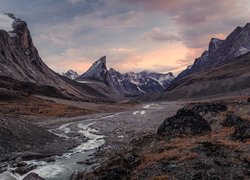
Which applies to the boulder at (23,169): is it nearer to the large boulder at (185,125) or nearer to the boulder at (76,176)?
the boulder at (76,176)

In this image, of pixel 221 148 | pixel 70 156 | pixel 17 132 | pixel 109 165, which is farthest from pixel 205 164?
pixel 17 132

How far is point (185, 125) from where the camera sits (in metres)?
52.1

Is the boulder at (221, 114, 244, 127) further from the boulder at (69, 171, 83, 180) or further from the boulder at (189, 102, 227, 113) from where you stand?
the boulder at (69, 171, 83, 180)

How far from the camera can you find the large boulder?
167 ft

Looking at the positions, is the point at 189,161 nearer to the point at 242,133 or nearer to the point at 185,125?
the point at 242,133

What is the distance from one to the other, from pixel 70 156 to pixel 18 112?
92055 millimetres

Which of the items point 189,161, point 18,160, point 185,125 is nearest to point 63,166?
point 18,160

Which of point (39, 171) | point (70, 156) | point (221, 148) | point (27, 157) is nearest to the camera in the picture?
point (221, 148)

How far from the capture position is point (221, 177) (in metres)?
30.5

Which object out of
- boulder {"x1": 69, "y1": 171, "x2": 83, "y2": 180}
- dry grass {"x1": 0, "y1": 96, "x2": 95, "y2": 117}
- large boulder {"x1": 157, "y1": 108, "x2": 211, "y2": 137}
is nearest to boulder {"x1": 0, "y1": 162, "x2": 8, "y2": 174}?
boulder {"x1": 69, "y1": 171, "x2": 83, "y2": 180}

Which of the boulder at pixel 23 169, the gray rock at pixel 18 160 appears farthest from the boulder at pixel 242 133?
the gray rock at pixel 18 160

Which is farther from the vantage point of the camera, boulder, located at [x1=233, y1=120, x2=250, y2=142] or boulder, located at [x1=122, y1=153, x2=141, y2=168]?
boulder, located at [x1=233, y1=120, x2=250, y2=142]

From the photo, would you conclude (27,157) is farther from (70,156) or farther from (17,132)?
(17,132)

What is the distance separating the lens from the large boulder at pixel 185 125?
51.0 meters
